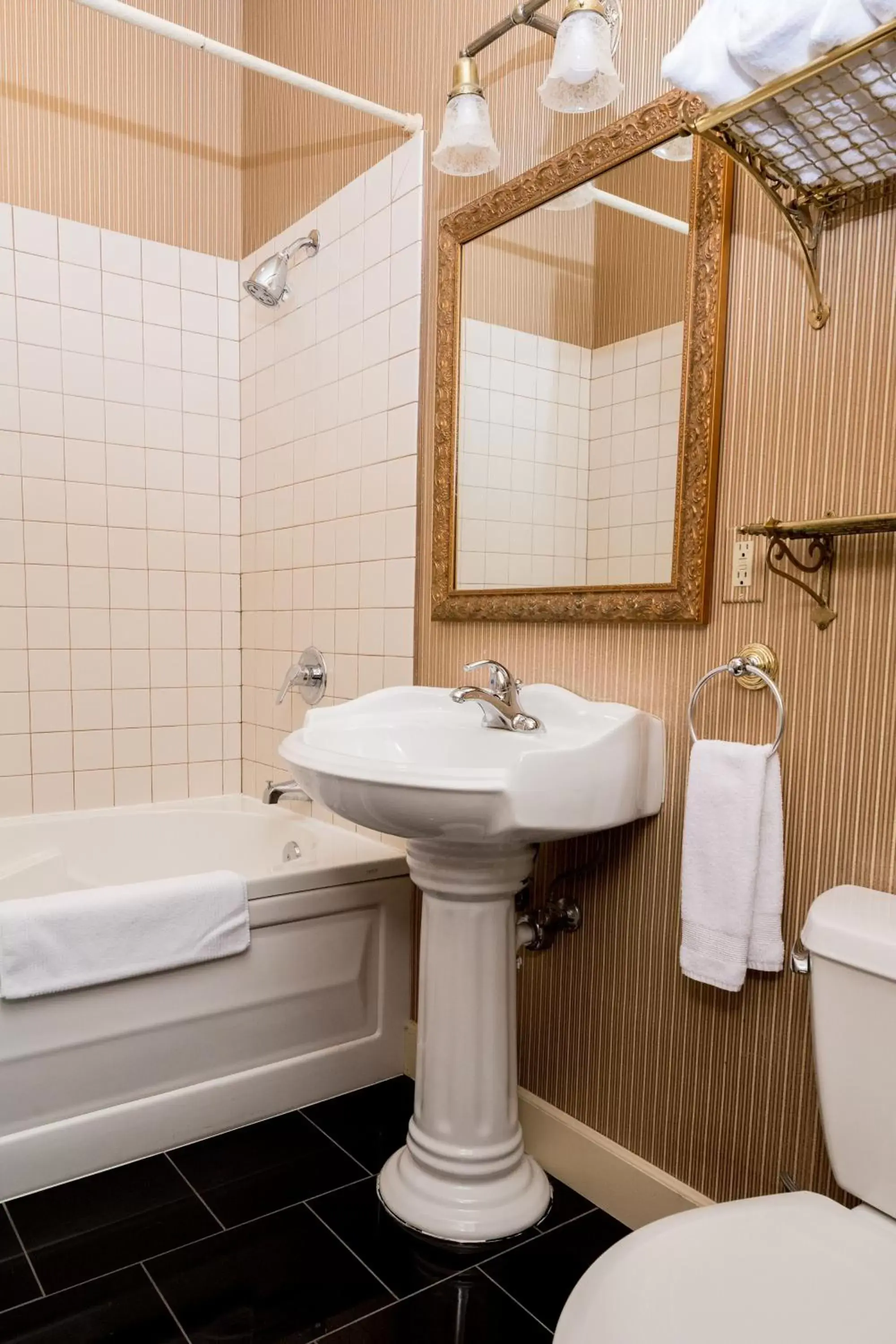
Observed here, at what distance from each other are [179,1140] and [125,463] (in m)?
1.80

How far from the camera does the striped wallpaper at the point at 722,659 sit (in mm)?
1295

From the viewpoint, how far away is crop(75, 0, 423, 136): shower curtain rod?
1811mm

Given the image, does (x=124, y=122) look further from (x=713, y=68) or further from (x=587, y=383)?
(x=713, y=68)

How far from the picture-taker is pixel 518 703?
175 cm

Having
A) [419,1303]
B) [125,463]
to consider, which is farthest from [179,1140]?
[125,463]

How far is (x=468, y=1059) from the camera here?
168 cm

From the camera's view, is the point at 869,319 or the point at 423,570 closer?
the point at 869,319

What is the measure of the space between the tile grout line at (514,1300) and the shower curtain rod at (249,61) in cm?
230

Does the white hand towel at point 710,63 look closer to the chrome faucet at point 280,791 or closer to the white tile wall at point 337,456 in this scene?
the white tile wall at point 337,456

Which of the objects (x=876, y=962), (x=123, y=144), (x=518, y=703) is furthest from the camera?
(x=123, y=144)

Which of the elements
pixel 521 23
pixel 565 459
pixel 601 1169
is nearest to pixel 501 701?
pixel 565 459

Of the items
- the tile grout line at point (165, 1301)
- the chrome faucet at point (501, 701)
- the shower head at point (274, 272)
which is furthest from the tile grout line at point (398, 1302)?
the shower head at point (274, 272)

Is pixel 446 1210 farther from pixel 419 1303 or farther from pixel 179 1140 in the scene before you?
pixel 179 1140

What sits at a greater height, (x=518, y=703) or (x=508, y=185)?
(x=508, y=185)
